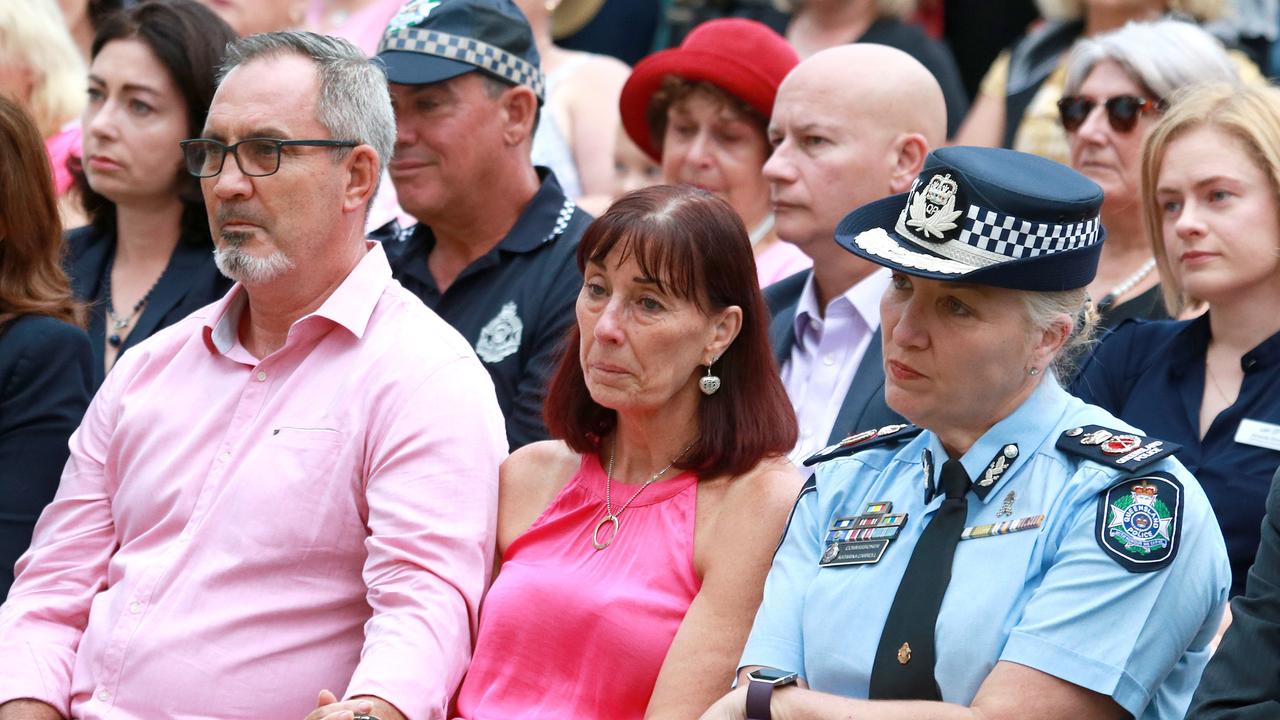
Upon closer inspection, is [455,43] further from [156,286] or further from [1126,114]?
Result: [1126,114]

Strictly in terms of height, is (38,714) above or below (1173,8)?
below

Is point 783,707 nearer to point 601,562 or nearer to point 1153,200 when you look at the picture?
point 601,562

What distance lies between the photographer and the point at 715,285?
3.74 metres

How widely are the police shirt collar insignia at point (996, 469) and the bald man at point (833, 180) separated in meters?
1.14

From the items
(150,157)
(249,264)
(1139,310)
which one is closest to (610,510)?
(249,264)

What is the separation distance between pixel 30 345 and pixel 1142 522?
2865 mm

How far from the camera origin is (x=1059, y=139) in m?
6.09

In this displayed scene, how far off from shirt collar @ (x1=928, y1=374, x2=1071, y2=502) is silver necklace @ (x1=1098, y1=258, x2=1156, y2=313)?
176cm

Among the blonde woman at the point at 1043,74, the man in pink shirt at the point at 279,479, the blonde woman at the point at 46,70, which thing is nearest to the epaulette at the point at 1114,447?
the man in pink shirt at the point at 279,479

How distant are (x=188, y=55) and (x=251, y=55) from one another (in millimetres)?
1191

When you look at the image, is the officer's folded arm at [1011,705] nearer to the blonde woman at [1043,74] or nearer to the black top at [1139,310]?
the black top at [1139,310]

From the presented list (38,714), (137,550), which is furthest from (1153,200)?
(38,714)

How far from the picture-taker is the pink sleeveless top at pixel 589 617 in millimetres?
3561

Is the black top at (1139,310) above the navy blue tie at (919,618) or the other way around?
above
